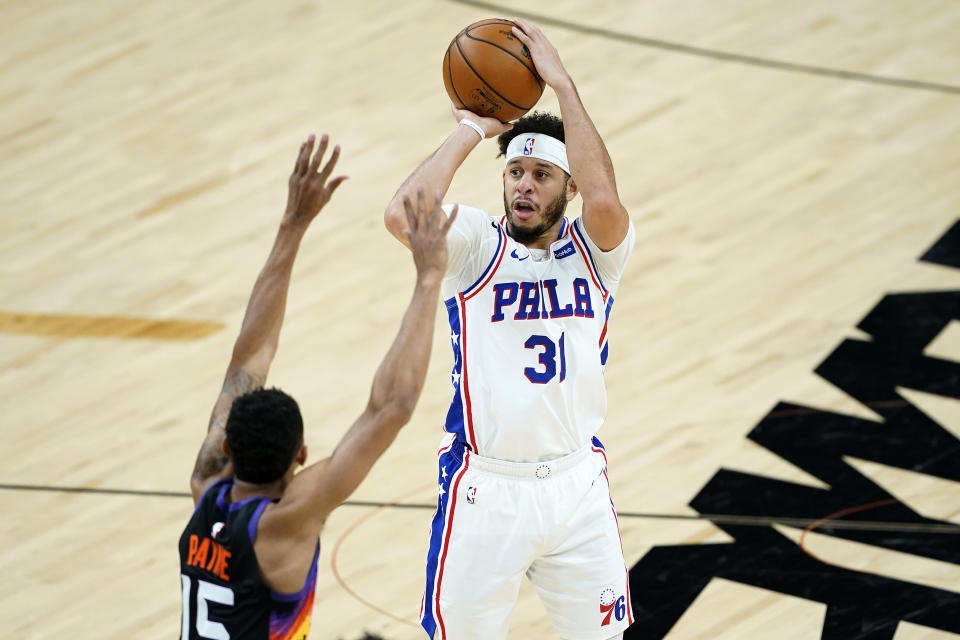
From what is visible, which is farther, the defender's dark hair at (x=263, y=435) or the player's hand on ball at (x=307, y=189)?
the player's hand on ball at (x=307, y=189)

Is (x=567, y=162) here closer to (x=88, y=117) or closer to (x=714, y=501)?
(x=714, y=501)

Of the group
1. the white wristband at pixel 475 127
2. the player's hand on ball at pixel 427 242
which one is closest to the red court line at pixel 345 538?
the white wristband at pixel 475 127

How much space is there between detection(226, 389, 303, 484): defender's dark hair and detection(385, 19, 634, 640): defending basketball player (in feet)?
3.45

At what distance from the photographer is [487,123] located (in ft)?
16.8

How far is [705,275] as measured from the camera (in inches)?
370

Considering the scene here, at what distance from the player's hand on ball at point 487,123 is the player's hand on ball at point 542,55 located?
9.5 inches

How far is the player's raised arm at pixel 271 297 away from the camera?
4.41 meters

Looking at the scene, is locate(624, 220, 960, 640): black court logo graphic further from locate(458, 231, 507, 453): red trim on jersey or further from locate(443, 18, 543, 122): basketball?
locate(443, 18, 543, 122): basketball

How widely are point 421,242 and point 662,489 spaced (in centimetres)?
390

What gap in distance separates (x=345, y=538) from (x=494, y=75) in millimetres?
3122

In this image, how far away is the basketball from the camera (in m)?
5.15

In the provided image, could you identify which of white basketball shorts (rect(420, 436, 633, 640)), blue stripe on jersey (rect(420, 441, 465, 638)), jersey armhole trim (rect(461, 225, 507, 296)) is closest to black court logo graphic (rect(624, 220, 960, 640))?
white basketball shorts (rect(420, 436, 633, 640))

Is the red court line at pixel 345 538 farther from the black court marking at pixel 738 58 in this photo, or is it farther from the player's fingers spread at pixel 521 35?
the black court marking at pixel 738 58

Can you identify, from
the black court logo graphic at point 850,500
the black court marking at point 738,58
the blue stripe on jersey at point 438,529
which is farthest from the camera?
the black court marking at point 738,58
